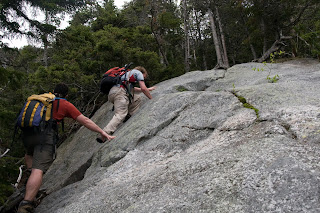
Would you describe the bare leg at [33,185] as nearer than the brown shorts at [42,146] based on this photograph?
Yes

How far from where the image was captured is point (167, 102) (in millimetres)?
5172

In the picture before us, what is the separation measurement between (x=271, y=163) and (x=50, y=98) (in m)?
3.94

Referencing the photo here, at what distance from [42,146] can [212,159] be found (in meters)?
3.28

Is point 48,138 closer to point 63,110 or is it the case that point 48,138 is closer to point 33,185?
point 63,110

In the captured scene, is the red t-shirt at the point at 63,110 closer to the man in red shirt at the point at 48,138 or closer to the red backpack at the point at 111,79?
the man in red shirt at the point at 48,138

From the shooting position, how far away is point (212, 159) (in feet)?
8.67

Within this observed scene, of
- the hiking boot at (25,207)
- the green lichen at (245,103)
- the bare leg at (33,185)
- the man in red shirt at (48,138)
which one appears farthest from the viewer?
the man in red shirt at (48,138)

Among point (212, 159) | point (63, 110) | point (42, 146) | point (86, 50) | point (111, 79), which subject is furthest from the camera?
point (86, 50)

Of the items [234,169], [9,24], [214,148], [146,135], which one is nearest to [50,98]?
[146,135]

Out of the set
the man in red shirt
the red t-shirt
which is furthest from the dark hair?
the red t-shirt

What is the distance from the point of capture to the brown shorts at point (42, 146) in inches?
166

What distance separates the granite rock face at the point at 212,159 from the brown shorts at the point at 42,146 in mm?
644

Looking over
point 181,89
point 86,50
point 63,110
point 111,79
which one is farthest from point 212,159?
point 86,50

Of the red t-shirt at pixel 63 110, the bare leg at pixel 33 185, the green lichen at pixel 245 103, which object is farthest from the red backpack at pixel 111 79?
the green lichen at pixel 245 103
